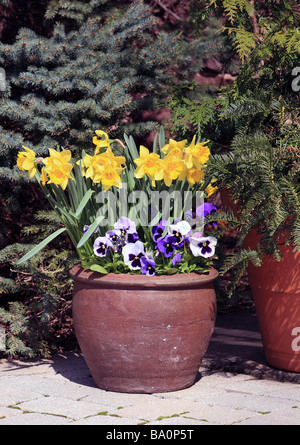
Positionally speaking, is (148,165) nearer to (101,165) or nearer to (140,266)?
(101,165)

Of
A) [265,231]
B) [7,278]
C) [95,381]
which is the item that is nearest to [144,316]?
[95,381]

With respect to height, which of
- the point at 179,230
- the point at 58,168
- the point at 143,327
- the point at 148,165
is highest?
the point at 148,165

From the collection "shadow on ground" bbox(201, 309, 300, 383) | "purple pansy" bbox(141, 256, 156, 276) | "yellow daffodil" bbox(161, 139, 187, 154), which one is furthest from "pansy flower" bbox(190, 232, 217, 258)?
"shadow on ground" bbox(201, 309, 300, 383)

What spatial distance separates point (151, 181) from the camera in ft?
9.91

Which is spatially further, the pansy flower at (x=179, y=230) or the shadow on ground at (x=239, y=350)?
the shadow on ground at (x=239, y=350)

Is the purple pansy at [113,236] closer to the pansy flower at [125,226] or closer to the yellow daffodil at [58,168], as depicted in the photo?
the pansy flower at [125,226]

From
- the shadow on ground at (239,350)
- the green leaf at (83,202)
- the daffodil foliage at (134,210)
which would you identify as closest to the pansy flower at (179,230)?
the daffodil foliage at (134,210)

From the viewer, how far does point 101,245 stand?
9.45ft

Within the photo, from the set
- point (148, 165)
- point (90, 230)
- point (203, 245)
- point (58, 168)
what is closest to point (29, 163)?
point (58, 168)

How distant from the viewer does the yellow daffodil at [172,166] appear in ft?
9.37

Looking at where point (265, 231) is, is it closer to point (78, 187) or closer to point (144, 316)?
point (144, 316)

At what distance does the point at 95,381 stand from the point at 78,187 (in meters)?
0.94

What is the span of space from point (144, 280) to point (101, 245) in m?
0.27

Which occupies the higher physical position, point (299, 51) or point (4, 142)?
point (299, 51)
